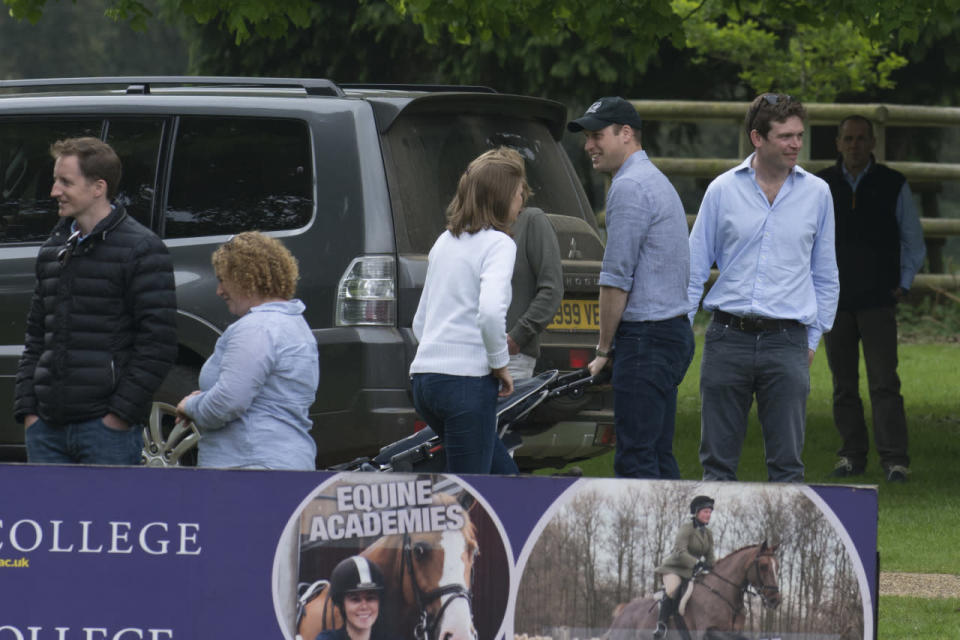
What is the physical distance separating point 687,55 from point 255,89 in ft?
46.2

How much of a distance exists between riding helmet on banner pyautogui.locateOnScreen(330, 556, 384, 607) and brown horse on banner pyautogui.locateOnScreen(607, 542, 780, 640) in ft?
2.17

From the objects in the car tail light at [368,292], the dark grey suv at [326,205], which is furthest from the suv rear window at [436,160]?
the car tail light at [368,292]

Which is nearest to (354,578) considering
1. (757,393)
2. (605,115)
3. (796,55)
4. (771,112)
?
(757,393)

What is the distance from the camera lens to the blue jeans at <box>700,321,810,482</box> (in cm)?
595

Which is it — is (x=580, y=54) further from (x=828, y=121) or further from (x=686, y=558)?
(x=686, y=558)

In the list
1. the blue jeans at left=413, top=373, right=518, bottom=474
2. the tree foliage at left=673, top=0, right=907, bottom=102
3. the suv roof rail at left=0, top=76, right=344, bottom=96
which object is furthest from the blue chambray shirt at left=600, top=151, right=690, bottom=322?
the tree foliage at left=673, top=0, right=907, bottom=102

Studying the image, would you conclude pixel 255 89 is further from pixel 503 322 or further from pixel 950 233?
pixel 950 233

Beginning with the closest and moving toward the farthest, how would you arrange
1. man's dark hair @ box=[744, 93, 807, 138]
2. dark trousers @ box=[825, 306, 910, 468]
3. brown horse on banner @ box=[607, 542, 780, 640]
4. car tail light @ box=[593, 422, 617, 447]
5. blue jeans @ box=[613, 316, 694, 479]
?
brown horse on banner @ box=[607, 542, 780, 640], man's dark hair @ box=[744, 93, 807, 138], blue jeans @ box=[613, 316, 694, 479], car tail light @ box=[593, 422, 617, 447], dark trousers @ box=[825, 306, 910, 468]

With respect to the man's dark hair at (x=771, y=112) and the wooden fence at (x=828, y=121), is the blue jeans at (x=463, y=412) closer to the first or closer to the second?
the man's dark hair at (x=771, y=112)

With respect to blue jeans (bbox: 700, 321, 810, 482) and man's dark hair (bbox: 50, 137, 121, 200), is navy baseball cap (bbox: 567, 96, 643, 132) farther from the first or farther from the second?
man's dark hair (bbox: 50, 137, 121, 200)

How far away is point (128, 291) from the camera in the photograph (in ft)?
17.2

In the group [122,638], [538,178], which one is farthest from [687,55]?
[122,638]

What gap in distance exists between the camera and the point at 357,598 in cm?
408

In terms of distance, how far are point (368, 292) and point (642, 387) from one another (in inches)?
56.8
